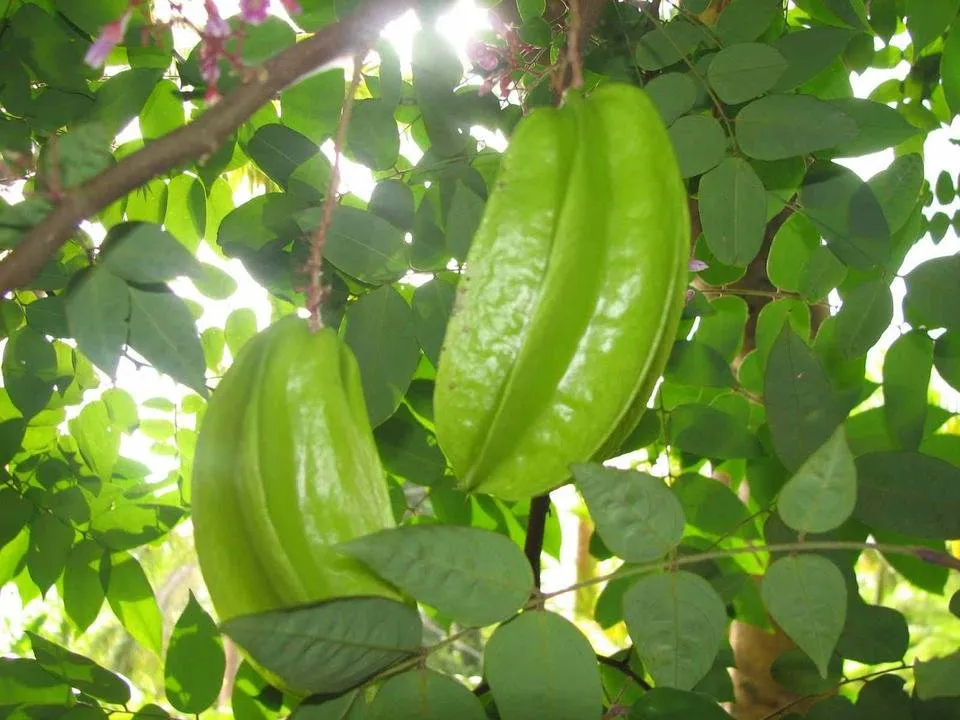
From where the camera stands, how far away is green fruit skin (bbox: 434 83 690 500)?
68 centimetres

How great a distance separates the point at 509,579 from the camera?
704 mm

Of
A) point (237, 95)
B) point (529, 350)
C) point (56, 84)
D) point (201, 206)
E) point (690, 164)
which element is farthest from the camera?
point (201, 206)

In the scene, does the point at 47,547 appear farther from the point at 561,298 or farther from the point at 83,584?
the point at 561,298

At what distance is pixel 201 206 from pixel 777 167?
75cm

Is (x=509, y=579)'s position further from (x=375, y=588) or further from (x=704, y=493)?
(x=704, y=493)

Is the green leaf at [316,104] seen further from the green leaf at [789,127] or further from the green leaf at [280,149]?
the green leaf at [789,127]

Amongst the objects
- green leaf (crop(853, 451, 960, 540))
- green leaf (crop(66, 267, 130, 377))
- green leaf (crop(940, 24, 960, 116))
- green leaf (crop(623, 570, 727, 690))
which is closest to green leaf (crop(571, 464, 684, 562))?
green leaf (crop(623, 570, 727, 690))

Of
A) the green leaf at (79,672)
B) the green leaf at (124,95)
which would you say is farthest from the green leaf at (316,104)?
the green leaf at (79,672)

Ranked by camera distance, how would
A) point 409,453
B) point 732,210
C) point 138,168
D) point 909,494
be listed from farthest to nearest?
point 409,453 < point 732,210 < point 909,494 < point 138,168

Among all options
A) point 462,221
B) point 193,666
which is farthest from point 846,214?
point 193,666

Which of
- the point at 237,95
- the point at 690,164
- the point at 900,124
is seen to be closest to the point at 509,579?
the point at 237,95

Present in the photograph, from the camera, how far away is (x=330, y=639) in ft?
2.18

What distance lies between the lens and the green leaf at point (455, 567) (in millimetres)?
648

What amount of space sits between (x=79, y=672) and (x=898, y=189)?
3.72 ft
